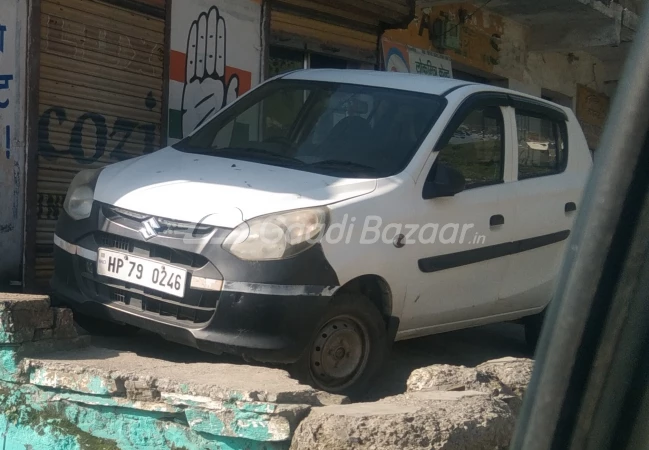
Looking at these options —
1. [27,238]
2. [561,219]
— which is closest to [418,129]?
[561,219]

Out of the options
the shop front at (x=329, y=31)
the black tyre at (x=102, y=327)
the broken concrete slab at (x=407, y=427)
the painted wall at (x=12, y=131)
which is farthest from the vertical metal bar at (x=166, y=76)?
the broken concrete slab at (x=407, y=427)

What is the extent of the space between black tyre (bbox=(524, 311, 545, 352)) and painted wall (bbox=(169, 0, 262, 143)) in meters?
3.34

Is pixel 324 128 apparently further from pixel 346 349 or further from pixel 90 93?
pixel 90 93

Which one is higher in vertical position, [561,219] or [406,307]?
[561,219]

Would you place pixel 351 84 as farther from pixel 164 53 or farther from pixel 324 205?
pixel 164 53

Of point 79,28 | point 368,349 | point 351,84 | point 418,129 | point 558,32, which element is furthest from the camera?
point 558,32

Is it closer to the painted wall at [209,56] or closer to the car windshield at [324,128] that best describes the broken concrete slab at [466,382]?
the car windshield at [324,128]

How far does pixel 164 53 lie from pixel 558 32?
28.5 feet

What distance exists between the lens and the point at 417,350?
5766 mm

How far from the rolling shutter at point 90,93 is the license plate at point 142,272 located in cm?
253

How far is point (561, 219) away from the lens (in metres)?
5.58

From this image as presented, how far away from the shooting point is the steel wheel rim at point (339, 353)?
4039mm

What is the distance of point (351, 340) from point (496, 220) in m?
1.29

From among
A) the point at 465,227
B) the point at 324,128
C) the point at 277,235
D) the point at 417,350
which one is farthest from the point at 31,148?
the point at 465,227
